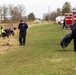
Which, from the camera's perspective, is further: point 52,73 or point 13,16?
point 13,16

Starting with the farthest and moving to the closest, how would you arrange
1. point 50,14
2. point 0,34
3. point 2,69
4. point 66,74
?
1. point 50,14
2. point 0,34
3. point 2,69
4. point 66,74

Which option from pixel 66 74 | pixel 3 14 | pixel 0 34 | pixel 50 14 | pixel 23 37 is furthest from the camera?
pixel 50 14

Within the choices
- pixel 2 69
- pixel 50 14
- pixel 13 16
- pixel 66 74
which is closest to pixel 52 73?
pixel 66 74

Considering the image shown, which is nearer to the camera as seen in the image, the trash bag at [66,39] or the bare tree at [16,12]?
the trash bag at [66,39]

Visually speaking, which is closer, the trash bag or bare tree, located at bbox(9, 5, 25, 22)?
the trash bag

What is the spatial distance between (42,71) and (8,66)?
2088 millimetres

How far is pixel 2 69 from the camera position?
41.3ft

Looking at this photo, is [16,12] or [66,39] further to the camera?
[16,12]

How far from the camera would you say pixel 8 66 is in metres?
13.4

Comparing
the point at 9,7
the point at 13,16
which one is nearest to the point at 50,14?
the point at 9,7

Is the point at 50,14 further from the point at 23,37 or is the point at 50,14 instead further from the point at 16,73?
the point at 16,73

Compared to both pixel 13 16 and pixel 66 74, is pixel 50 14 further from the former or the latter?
pixel 66 74

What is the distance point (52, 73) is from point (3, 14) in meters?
120

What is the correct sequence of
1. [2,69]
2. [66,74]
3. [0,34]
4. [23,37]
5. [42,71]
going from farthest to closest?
[0,34], [23,37], [2,69], [42,71], [66,74]
